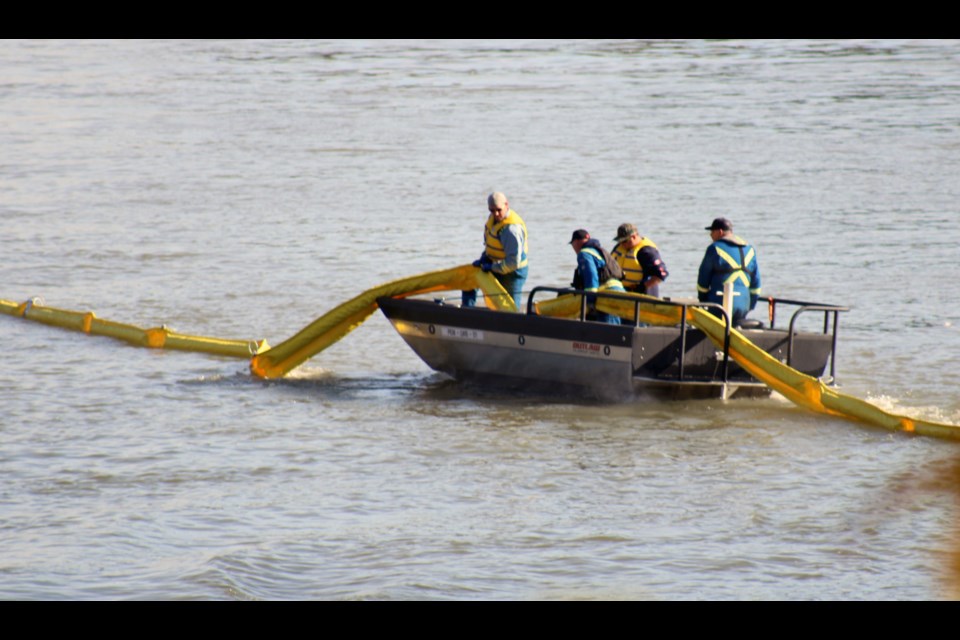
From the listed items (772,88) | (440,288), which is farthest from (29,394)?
(772,88)

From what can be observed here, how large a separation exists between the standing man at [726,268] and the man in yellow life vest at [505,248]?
168cm

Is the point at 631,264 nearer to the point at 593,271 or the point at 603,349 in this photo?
the point at 593,271

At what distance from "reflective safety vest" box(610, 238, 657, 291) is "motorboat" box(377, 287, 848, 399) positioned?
489 millimetres

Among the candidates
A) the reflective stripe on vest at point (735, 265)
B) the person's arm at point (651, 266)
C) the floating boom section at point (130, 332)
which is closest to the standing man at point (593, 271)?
the person's arm at point (651, 266)

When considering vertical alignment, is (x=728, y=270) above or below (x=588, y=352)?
above

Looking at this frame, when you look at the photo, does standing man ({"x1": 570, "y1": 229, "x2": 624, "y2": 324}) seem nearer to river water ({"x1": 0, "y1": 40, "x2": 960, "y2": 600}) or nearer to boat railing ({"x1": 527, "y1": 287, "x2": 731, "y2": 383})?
boat railing ({"x1": 527, "y1": 287, "x2": 731, "y2": 383})

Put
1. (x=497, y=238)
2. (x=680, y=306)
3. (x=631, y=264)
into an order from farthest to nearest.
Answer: (x=497, y=238), (x=631, y=264), (x=680, y=306)

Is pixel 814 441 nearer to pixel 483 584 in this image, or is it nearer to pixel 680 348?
pixel 680 348

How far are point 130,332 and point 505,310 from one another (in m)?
5.13

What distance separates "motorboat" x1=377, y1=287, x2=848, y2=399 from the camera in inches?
555

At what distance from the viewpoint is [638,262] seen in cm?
1477

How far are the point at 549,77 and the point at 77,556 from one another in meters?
34.8

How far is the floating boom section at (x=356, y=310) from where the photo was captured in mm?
14844

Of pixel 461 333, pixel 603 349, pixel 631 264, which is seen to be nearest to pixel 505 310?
pixel 461 333
